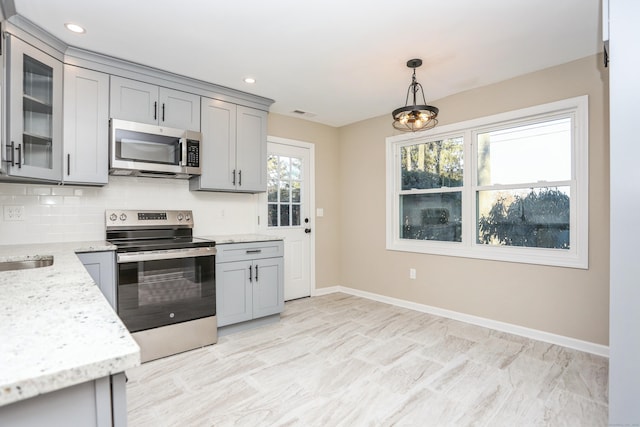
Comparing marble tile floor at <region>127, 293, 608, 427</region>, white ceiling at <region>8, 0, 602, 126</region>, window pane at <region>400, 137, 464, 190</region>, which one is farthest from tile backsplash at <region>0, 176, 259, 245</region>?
window pane at <region>400, 137, 464, 190</region>

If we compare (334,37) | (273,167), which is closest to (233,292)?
(273,167)

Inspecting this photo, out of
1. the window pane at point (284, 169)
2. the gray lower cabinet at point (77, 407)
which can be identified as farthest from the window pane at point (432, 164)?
the gray lower cabinet at point (77, 407)

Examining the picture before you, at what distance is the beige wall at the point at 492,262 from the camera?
2773 mm

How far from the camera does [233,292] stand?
3215mm

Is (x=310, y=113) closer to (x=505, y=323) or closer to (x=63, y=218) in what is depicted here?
(x=63, y=218)

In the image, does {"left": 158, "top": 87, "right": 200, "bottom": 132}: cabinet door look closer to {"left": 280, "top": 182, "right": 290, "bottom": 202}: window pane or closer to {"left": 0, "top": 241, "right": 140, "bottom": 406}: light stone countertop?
{"left": 280, "top": 182, "right": 290, "bottom": 202}: window pane

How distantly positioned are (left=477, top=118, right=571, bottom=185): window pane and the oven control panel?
309 cm

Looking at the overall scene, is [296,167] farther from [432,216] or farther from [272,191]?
[432,216]

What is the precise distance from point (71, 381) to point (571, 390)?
109 inches

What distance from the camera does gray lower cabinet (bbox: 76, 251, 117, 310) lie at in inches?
96.4

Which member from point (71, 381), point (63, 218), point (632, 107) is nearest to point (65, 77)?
point (63, 218)

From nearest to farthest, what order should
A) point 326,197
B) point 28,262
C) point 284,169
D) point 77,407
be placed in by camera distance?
point 77,407 → point 28,262 → point 284,169 → point 326,197

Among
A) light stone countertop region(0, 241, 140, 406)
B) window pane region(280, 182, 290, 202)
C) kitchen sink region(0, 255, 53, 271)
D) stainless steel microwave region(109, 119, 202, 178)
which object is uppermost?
stainless steel microwave region(109, 119, 202, 178)

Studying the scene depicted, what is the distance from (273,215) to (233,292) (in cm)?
136
